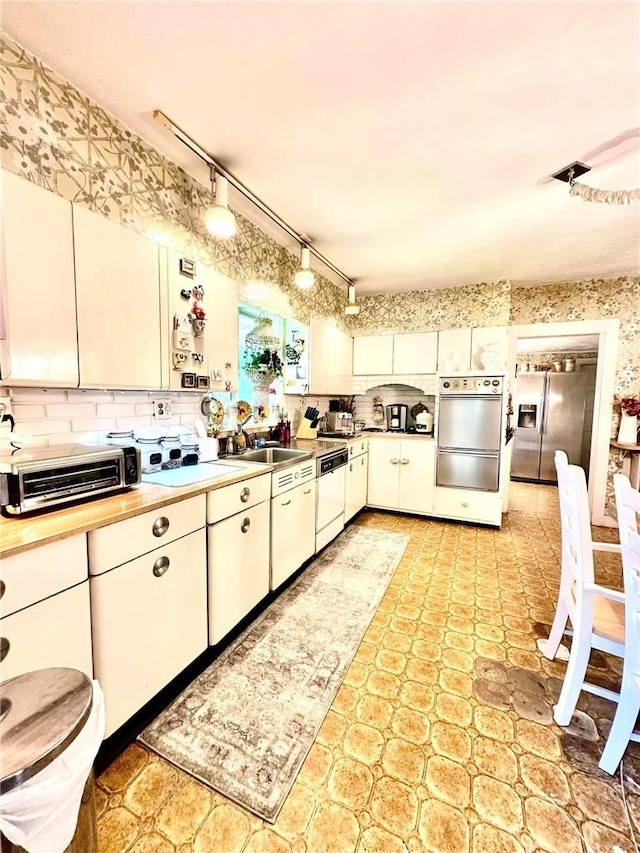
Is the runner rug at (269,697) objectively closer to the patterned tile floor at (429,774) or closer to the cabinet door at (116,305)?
the patterned tile floor at (429,774)

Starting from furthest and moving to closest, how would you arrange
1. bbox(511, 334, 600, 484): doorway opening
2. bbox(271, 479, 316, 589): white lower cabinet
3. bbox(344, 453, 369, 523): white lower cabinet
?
bbox(511, 334, 600, 484): doorway opening < bbox(344, 453, 369, 523): white lower cabinet < bbox(271, 479, 316, 589): white lower cabinet

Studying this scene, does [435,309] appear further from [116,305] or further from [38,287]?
[38,287]

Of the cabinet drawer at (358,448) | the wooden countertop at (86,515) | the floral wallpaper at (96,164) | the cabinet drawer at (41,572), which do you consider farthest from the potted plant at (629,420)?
the cabinet drawer at (41,572)

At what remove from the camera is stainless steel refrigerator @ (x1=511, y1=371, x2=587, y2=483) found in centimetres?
534

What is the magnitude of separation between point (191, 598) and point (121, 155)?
7.22ft

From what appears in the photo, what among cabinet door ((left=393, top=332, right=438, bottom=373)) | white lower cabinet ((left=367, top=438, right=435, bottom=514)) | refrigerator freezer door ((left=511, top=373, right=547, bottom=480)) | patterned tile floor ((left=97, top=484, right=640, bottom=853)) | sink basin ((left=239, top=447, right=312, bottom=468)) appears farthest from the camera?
refrigerator freezer door ((left=511, top=373, right=547, bottom=480))

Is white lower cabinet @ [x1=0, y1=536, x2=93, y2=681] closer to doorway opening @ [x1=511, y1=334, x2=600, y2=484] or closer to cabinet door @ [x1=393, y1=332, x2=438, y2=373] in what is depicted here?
cabinet door @ [x1=393, y1=332, x2=438, y2=373]

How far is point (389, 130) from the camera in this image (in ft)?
5.81

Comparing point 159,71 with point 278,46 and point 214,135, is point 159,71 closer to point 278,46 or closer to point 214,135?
point 214,135

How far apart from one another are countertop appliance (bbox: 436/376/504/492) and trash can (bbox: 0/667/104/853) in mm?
3374

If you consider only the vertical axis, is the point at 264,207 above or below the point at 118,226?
above

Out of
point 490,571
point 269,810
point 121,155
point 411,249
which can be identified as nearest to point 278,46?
point 121,155

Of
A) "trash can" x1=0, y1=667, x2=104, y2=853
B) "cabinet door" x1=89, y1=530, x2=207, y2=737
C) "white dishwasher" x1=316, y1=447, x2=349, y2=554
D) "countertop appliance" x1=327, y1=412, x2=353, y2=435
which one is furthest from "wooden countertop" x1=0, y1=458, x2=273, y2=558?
"countertop appliance" x1=327, y1=412, x2=353, y2=435

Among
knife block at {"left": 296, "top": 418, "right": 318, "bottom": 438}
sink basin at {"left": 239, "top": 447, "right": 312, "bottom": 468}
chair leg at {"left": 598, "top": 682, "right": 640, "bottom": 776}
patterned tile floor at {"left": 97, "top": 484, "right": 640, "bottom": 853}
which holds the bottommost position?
patterned tile floor at {"left": 97, "top": 484, "right": 640, "bottom": 853}
